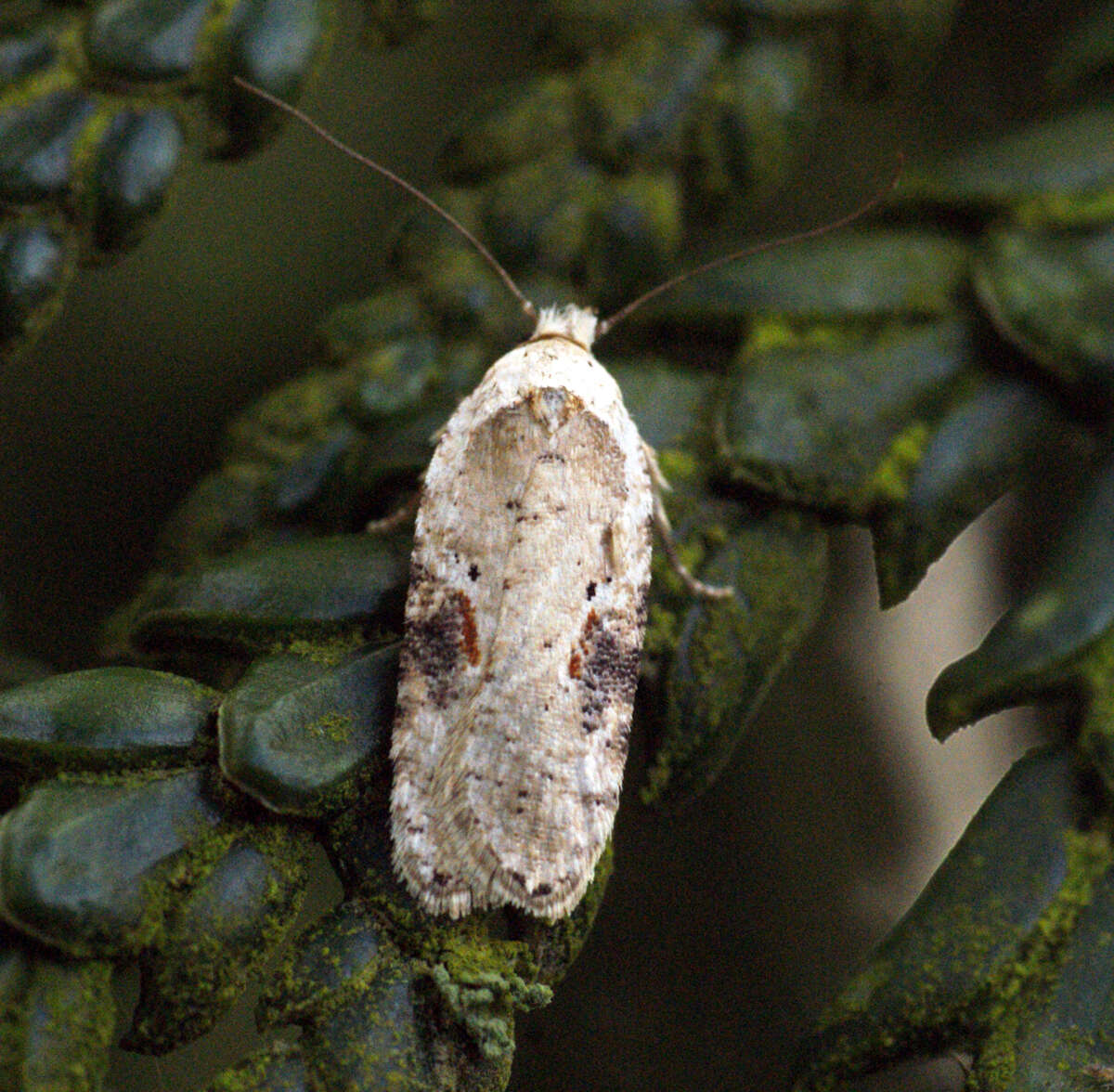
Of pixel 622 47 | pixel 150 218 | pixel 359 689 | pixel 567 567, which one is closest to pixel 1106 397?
pixel 567 567

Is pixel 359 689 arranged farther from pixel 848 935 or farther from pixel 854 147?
pixel 854 147

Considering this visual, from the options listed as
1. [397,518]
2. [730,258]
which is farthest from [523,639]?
[730,258]

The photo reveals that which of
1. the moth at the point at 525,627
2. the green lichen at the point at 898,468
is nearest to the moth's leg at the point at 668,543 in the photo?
the moth at the point at 525,627

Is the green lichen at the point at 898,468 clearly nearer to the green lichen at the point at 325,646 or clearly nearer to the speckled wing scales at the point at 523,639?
the speckled wing scales at the point at 523,639

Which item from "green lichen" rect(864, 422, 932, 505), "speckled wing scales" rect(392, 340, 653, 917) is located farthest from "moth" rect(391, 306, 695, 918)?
"green lichen" rect(864, 422, 932, 505)

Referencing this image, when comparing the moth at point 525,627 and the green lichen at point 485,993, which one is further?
the moth at point 525,627

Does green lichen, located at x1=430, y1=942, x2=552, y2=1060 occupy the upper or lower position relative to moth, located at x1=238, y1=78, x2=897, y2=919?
lower

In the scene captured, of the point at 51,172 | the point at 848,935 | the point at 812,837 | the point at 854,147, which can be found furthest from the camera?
the point at 854,147

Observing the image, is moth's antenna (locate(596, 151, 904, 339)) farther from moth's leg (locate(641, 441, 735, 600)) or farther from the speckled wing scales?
moth's leg (locate(641, 441, 735, 600))
